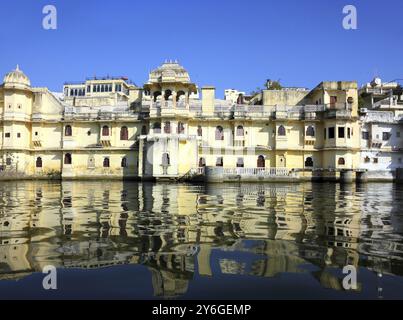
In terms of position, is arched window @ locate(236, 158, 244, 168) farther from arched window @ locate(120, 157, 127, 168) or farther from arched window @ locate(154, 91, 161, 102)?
arched window @ locate(120, 157, 127, 168)

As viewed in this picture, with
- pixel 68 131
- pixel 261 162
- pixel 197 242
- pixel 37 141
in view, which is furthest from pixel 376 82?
pixel 197 242

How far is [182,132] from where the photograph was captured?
43.3 metres

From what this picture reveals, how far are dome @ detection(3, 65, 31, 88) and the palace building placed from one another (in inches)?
4.5

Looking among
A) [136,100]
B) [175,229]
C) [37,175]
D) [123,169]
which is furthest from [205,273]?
[136,100]

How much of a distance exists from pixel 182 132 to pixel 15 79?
2021 cm

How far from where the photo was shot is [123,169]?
44812 millimetres

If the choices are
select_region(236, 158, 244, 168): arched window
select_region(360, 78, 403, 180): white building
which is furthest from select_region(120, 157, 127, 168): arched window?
select_region(360, 78, 403, 180): white building

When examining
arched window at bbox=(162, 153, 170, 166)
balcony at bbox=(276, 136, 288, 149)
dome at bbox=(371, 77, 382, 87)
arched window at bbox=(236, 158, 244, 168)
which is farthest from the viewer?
dome at bbox=(371, 77, 382, 87)

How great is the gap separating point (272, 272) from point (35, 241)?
5105 millimetres

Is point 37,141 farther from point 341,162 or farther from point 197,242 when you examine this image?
point 197,242

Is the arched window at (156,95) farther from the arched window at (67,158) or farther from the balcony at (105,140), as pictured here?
the arched window at (67,158)

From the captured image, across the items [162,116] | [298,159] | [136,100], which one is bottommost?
[298,159]

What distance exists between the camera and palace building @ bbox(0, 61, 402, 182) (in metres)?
42.8
